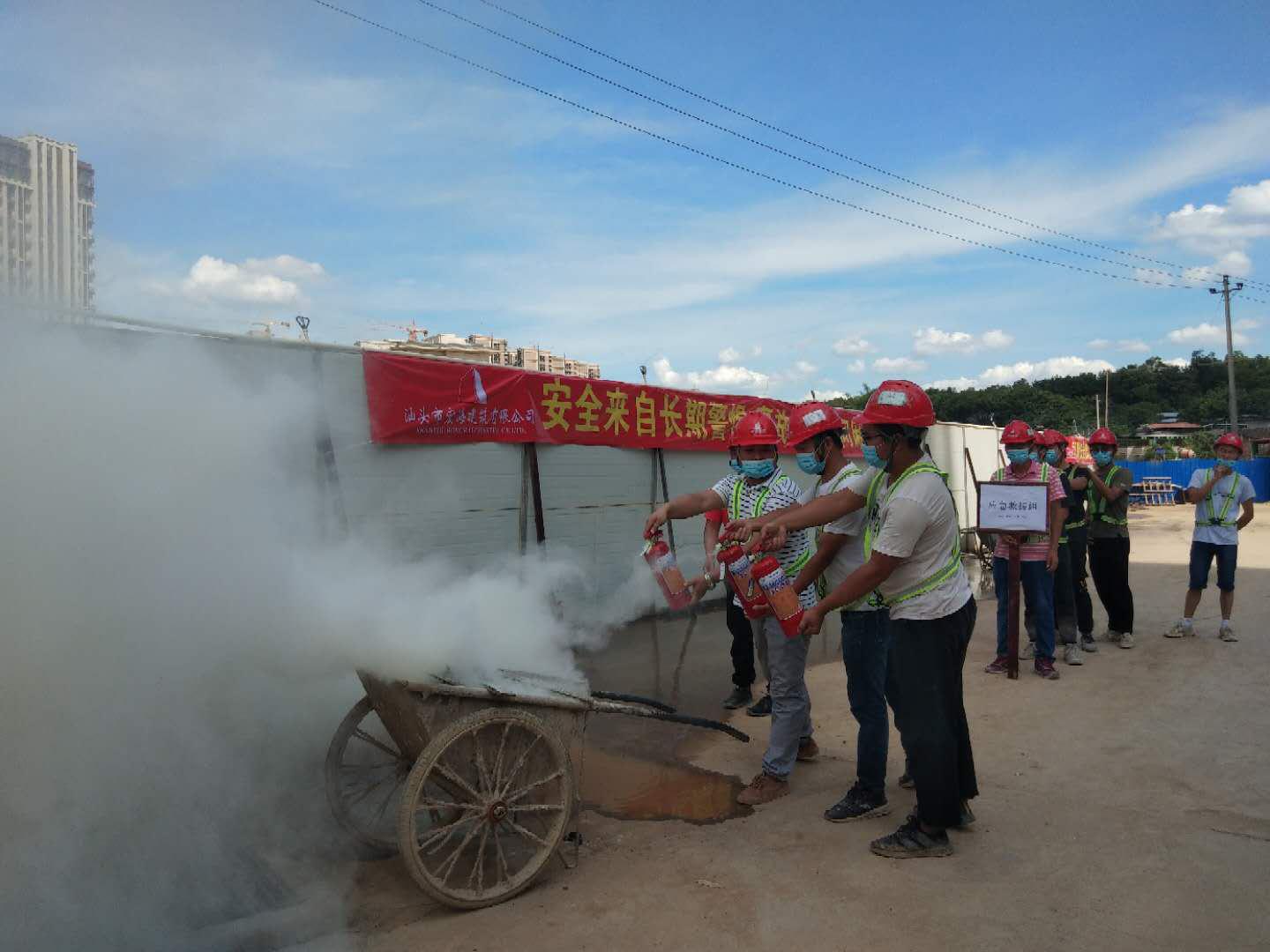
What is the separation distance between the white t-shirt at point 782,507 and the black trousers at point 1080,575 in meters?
4.34

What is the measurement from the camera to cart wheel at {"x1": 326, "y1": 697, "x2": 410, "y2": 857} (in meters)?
3.59

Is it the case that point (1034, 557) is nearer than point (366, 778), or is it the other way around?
point (366, 778)

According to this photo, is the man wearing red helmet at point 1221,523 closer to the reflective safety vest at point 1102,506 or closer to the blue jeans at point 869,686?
the reflective safety vest at point 1102,506

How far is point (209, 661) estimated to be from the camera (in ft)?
11.4

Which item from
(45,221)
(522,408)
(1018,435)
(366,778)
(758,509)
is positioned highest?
(45,221)

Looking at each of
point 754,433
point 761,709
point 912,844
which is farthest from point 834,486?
point 761,709

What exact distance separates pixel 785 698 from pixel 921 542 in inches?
49.1

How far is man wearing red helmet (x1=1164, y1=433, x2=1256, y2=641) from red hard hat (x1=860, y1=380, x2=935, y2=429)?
18.4 feet

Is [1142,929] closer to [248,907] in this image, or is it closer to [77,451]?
[248,907]

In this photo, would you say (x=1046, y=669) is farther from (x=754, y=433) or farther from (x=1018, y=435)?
(x=754, y=433)

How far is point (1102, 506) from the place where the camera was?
24.7 feet

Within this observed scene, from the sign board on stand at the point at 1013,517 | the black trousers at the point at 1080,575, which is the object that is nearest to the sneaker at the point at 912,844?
the sign board on stand at the point at 1013,517

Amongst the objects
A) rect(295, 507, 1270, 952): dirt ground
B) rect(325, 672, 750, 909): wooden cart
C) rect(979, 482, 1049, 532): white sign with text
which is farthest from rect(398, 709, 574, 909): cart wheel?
Result: rect(979, 482, 1049, 532): white sign with text

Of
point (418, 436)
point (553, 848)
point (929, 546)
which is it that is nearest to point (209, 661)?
point (553, 848)
